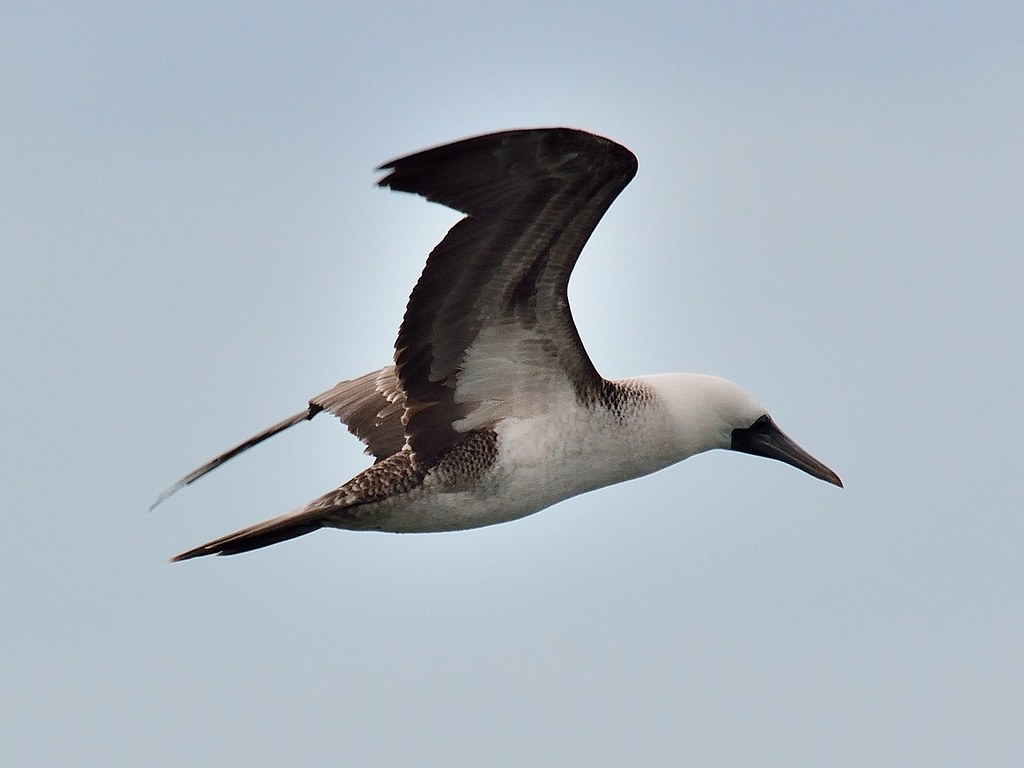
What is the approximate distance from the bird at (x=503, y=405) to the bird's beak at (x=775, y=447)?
472 mm

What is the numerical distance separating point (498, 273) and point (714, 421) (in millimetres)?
2391

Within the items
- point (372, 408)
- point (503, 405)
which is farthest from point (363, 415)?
point (503, 405)

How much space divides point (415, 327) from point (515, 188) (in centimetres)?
164

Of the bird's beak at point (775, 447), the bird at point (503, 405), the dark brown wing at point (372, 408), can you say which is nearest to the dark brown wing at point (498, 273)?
the bird at point (503, 405)

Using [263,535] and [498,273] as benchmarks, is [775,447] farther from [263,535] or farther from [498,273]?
[263,535]

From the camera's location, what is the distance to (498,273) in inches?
539

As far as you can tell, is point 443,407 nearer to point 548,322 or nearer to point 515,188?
point 548,322

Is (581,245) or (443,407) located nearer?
(581,245)

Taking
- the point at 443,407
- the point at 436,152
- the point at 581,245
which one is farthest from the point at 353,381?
the point at 436,152

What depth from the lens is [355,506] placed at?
14102 mm

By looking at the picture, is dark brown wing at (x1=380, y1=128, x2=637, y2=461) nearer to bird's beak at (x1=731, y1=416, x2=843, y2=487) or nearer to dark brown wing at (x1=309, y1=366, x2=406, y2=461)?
dark brown wing at (x1=309, y1=366, x2=406, y2=461)

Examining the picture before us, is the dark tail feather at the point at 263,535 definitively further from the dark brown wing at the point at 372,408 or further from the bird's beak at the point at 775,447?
the bird's beak at the point at 775,447

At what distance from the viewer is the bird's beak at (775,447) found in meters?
15.6

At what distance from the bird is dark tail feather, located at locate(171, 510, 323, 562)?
1 centimetres
